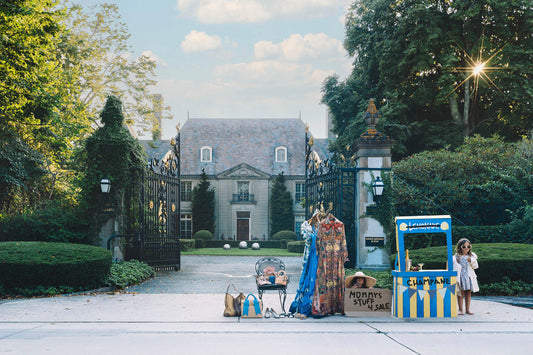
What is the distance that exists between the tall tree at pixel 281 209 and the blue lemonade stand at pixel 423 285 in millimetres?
29766

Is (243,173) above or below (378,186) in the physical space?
above

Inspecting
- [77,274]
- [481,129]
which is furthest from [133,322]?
[481,129]

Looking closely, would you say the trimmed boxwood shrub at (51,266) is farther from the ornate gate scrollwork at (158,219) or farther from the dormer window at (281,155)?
the dormer window at (281,155)

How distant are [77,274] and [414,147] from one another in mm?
17133

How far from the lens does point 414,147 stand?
22.7 m

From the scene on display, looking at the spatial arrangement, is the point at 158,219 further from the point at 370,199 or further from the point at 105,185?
the point at 370,199

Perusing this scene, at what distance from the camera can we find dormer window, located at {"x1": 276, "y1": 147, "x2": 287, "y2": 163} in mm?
39750

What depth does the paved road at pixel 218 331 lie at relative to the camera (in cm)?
555

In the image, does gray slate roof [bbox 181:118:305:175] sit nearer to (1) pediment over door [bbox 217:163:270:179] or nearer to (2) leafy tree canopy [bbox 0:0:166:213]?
Answer: (1) pediment over door [bbox 217:163:270:179]

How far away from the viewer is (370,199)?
40.7ft

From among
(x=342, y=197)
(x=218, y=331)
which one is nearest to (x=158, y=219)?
(x=342, y=197)

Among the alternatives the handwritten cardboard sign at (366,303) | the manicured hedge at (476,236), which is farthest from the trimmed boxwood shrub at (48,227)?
the manicured hedge at (476,236)

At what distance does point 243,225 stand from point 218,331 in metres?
32.6

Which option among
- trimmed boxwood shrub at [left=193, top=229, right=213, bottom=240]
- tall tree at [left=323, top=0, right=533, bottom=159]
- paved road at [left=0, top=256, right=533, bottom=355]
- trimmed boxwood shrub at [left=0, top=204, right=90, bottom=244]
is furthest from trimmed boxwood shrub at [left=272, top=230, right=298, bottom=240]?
paved road at [left=0, top=256, right=533, bottom=355]
